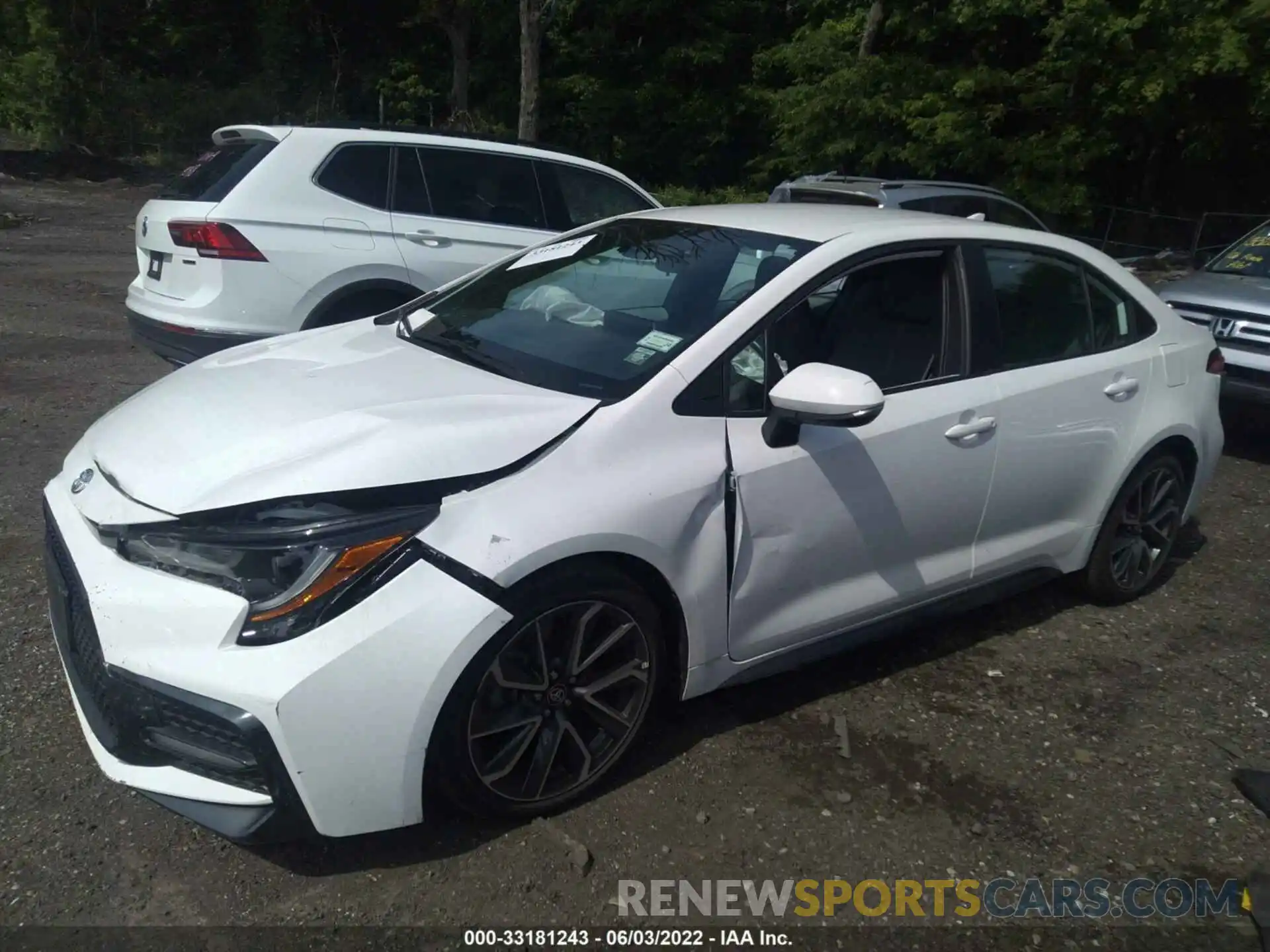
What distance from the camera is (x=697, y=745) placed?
11.5 feet

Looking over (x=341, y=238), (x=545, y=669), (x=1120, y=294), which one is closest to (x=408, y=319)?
(x=545, y=669)

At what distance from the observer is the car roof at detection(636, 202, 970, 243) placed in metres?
3.77

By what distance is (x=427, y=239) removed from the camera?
6715mm

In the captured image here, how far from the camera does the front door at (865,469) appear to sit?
332cm

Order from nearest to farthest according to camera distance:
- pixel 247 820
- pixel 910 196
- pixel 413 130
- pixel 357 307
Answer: pixel 247 820 → pixel 357 307 → pixel 413 130 → pixel 910 196

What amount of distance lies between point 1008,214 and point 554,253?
7748 mm

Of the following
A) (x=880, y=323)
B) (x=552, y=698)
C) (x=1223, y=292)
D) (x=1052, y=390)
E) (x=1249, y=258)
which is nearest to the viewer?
(x=552, y=698)

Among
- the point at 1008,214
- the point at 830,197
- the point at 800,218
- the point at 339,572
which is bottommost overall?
the point at 1008,214

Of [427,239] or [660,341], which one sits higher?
[660,341]

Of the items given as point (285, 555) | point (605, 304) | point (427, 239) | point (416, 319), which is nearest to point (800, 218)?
point (605, 304)

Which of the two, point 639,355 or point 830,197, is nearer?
point 639,355

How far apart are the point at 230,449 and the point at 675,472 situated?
3.99ft

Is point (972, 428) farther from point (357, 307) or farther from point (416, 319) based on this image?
point (357, 307)

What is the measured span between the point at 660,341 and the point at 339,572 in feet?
4.18
